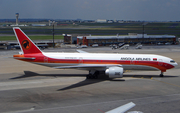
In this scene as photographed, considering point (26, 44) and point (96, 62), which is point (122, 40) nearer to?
point (96, 62)

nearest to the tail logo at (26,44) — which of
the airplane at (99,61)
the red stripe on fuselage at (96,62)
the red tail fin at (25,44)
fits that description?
the red tail fin at (25,44)

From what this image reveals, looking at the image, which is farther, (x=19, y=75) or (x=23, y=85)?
(x=19, y=75)

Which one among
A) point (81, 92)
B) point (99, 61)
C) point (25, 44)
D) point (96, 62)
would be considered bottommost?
point (81, 92)

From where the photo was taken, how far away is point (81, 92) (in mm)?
25094

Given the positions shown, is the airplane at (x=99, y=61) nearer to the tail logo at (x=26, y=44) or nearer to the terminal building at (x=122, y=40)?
the tail logo at (x=26, y=44)

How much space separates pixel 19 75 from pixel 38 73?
131 inches

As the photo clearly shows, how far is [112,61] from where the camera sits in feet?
106

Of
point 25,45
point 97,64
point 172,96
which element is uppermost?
point 25,45

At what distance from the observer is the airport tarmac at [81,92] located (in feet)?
65.8

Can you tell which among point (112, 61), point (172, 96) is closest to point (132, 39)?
point (112, 61)

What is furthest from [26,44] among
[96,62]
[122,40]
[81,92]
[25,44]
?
[122,40]

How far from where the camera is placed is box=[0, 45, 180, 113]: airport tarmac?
20.1m

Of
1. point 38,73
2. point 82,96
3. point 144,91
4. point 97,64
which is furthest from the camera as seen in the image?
point 38,73

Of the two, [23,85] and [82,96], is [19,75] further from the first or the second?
[82,96]
